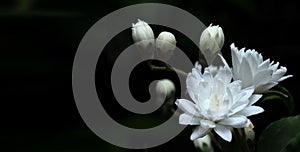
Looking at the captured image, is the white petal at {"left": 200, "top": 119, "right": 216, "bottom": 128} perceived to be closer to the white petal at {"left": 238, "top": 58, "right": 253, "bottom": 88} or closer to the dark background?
the white petal at {"left": 238, "top": 58, "right": 253, "bottom": 88}

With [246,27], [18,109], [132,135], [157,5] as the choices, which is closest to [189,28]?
[157,5]

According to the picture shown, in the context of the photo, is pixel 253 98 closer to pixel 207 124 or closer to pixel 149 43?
pixel 207 124

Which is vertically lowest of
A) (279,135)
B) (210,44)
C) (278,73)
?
(279,135)

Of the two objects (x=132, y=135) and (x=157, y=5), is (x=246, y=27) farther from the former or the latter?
(x=132, y=135)

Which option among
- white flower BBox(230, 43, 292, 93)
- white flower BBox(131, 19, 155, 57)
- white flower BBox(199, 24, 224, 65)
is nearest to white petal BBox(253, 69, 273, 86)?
white flower BBox(230, 43, 292, 93)

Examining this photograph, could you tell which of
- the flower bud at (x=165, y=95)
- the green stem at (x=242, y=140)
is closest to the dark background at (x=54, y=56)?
the flower bud at (x=165, y=95)

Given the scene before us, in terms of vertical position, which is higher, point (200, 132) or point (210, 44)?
point (210, 44)

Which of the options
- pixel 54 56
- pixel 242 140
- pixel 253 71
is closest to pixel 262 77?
pixel 253 71
